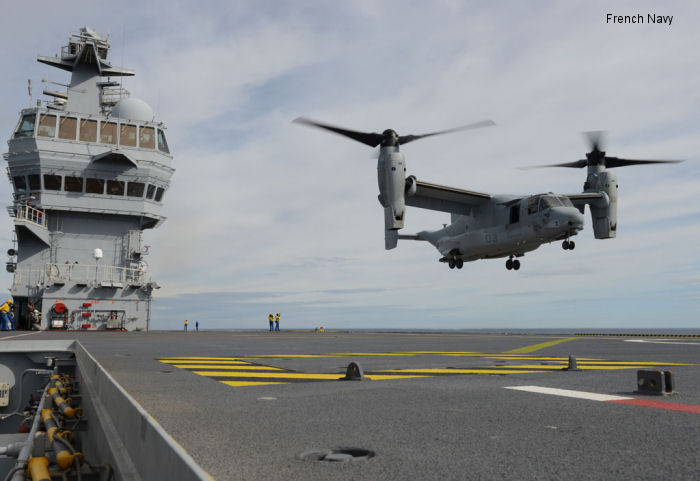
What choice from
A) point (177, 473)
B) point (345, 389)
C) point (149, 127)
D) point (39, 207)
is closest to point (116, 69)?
point (149, 127)

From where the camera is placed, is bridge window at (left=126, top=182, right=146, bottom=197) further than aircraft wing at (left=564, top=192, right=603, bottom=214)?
Yes

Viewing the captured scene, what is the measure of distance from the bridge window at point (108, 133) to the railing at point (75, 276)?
9324 millimetres

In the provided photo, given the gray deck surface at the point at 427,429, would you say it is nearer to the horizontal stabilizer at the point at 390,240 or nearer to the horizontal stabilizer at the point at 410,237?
the horizontal stabilizer at the point at 390,240

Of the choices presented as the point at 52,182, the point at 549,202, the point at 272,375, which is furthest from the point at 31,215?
the point at 272,375

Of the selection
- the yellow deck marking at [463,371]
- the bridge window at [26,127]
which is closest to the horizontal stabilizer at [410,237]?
the bridge window at [26,127]

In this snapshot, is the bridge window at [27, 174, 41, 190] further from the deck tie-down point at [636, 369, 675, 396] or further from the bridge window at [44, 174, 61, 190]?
the deck tie-down point at [636, 369, 675, 396]

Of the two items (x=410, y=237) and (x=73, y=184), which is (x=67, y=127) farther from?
(x=410, y=237)

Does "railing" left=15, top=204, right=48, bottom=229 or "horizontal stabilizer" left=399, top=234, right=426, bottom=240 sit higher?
"railing" left=15, top=204, right=48, bottom=229

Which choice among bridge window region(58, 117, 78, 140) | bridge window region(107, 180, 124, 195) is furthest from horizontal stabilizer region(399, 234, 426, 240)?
bridge window region(58, 117, 78, 140)

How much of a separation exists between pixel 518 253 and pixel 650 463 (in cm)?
3492

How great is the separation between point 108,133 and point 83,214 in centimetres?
631

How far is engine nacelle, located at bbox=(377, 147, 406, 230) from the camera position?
30516mm

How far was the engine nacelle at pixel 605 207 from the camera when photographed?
37.8m

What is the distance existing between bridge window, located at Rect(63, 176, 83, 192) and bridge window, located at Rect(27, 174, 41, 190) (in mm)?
1680
